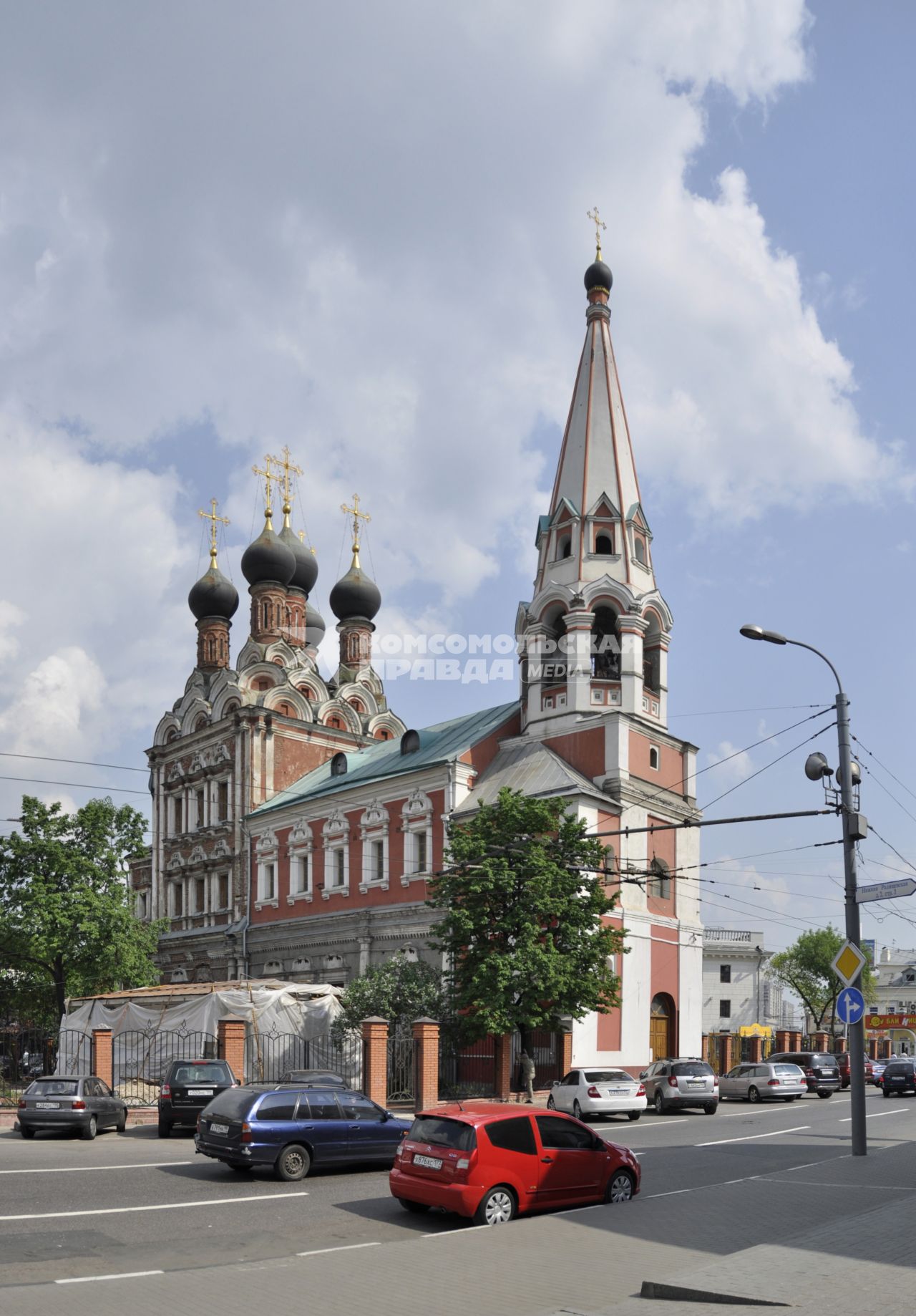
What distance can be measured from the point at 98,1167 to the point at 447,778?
86.7 feet

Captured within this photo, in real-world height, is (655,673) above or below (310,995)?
above

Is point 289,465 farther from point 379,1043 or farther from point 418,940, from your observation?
point 379,1043

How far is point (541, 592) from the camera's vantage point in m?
46.2

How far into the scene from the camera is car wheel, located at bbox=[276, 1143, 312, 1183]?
1788 cm

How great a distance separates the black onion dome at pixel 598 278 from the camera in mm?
49500

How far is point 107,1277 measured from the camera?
11258 millimetres

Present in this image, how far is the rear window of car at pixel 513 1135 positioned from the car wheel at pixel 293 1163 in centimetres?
493

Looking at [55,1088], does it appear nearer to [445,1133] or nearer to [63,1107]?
[63,1107]

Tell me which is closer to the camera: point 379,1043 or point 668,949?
point 379,1043

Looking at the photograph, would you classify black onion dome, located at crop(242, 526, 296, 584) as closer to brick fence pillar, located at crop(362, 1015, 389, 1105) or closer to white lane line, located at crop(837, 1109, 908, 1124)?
brick fence pillar, located at crop(362, 1015, 389, 1105)

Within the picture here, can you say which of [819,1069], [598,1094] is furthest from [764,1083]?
[598,1094]

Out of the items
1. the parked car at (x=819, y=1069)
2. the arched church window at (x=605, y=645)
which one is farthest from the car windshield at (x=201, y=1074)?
the arched church window at (x=605, y=645)

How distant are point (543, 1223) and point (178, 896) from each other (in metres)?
47.3

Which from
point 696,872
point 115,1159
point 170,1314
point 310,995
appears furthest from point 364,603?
point 170,1314
